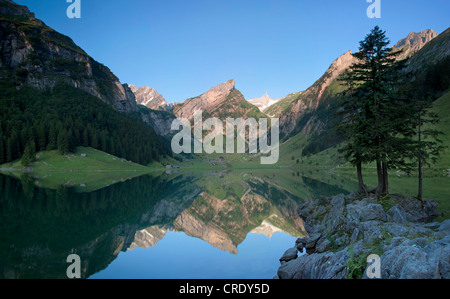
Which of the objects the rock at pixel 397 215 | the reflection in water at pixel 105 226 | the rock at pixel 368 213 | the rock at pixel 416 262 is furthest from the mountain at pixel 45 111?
the rock at pixel 416 262

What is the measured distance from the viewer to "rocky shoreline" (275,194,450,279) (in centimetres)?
940

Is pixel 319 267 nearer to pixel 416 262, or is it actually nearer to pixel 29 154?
pixel 416 262

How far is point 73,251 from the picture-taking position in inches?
748

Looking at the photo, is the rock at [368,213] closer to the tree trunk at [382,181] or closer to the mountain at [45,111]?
the tree trunk at [382,181]

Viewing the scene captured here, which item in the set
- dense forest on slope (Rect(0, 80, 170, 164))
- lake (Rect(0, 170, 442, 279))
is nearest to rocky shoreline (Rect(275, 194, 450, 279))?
lake (Rect(0, 170, 442, 279))

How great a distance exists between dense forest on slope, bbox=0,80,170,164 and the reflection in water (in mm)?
85580

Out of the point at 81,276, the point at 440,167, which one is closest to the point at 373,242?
the point at 81,276

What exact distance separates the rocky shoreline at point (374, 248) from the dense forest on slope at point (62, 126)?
127369 mm

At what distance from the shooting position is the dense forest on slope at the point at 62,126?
110438mm

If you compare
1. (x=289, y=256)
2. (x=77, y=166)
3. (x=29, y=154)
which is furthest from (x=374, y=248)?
(x=29, y=154)

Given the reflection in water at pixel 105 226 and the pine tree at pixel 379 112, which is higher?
the pine tree at pixel 379 112
